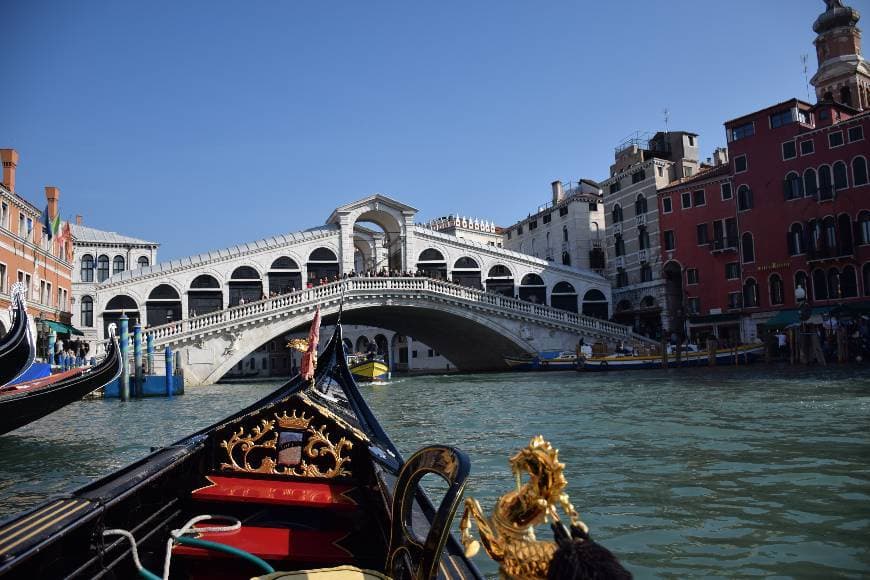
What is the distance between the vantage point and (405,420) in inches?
259

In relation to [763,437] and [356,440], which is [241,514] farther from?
[763,437]

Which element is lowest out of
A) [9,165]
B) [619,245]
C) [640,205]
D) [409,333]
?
[409,333]

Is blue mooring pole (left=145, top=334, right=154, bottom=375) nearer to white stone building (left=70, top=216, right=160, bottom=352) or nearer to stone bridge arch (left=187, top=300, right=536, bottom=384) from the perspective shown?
stone bridge arch (left=187, top=300, right=536, bottom=384)

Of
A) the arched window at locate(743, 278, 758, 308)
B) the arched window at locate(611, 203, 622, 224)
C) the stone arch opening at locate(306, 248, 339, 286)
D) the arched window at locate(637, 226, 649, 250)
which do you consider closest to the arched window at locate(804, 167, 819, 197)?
the arched window at locate(743, 278, 758, 308)

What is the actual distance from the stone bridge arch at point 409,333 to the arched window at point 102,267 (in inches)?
275

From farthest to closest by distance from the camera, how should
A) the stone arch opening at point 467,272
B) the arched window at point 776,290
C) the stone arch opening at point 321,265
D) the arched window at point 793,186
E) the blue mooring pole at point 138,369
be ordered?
the stone arch opening at point 467,272
the stone arch opening at point 321,265
the arched window at point 776,290
the arched window at point 793,186
the blue mooring pole at point 138,369

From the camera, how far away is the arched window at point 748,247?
1591 cm

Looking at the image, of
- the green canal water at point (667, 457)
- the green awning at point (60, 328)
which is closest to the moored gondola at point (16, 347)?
the green canal water at point (667, 457)

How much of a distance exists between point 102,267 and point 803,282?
64.0ft

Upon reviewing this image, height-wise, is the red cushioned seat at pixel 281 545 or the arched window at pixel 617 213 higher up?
the arched window at pixel 617 213

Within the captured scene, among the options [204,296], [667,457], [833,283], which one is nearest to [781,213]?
[833,283]

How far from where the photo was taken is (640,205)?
18906 millimetres

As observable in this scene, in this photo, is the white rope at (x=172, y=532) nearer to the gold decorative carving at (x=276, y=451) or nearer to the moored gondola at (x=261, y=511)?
the moored gondola at (x=261, y=511)

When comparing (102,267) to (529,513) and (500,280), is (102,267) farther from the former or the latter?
(529,513)
